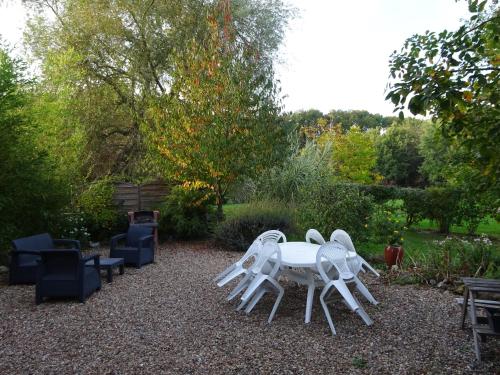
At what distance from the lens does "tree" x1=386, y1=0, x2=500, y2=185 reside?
225 centimetres

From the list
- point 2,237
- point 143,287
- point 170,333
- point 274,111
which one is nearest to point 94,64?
point 274,111

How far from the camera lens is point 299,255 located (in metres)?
5.05

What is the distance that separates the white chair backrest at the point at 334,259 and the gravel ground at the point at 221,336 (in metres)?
0.47

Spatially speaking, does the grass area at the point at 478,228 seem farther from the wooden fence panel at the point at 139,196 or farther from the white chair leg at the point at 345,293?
the white chair leg at the point at 345,293

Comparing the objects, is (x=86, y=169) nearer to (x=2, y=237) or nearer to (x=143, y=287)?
(x=2, y=237)

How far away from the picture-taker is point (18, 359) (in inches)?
141

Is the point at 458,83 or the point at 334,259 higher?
the point at 458,83

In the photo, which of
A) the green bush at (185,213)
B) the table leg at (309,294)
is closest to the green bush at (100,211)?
the green bush at (185,213)

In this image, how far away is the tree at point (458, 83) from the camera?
7.39 feet

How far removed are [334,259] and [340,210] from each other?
3.07 m

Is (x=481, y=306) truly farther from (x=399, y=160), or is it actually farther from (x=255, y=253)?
(x=399, y=160)

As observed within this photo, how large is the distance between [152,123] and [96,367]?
318 inches

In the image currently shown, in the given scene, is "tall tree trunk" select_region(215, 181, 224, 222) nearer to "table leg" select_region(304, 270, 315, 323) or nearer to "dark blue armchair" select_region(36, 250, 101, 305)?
"dark blue armchair" select_region(36, 250, 101, 305)

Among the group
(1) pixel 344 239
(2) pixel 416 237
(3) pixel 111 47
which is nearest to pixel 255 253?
(1) pixel 344 239
